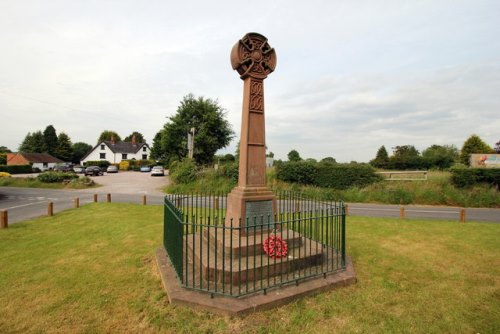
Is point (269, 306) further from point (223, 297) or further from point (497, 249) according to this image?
point (497, 249)

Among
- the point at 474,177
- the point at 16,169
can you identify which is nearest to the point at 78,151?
the point at 16,169

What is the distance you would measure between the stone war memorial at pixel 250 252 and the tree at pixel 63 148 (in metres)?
81.2

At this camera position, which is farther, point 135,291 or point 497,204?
point 497,204

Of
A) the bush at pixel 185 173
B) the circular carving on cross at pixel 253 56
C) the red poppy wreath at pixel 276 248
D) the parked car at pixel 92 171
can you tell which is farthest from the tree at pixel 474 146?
the parked car at pixel 92 171

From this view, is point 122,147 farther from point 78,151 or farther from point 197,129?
point 197,129

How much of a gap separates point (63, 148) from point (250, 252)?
275 ft

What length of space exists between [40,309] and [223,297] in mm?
2798

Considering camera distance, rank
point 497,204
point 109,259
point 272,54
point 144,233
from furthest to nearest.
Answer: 1. point 497,204
2. point 144,233
3. point 272,54
4. point 109,259

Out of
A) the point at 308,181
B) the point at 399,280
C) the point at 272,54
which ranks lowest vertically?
the point at 399,280

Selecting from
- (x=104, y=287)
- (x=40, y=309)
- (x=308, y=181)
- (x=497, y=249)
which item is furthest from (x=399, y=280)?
(x=308, y=181)

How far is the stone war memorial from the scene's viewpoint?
4152 millimetres

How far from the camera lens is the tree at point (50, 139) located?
231ft

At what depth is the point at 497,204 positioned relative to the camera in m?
15.8

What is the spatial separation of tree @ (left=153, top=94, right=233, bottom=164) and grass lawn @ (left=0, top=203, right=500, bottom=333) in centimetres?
2653
